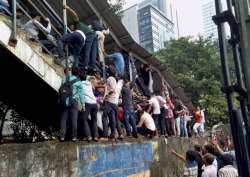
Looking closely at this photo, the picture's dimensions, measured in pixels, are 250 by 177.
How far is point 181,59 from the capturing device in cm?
2911

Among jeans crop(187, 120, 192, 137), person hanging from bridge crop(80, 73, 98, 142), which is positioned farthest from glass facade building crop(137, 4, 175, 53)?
person hanging from bridge crop(80, 73, 98, 142)

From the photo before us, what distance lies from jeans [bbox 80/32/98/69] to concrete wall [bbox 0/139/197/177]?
1697mm

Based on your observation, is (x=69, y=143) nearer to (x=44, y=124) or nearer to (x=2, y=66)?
(x=2, y=66)

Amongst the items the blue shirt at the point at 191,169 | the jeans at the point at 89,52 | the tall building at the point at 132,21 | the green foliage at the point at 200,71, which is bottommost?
the blue shirt at the point at 191,169

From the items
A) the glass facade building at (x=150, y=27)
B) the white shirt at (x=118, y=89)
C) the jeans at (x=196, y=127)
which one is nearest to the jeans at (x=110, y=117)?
the white shirt at (x=118, y=89)

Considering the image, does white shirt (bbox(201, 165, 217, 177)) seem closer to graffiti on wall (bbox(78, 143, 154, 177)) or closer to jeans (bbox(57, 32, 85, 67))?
graffiti on wall (bbox(78, 143, 154, 177))

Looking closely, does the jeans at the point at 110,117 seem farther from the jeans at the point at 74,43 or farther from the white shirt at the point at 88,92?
the jeans at the point at 74,43

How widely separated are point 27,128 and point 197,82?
57.0 feet

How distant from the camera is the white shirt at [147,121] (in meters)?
9.84

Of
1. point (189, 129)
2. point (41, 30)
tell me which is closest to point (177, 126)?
point (189, 129)

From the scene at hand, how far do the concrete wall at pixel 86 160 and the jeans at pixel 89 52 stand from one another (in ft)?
5.57

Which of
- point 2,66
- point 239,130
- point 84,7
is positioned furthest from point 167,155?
point 239,130

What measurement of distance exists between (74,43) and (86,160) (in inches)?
91.6

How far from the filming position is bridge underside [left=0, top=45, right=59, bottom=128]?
21.4 feet
